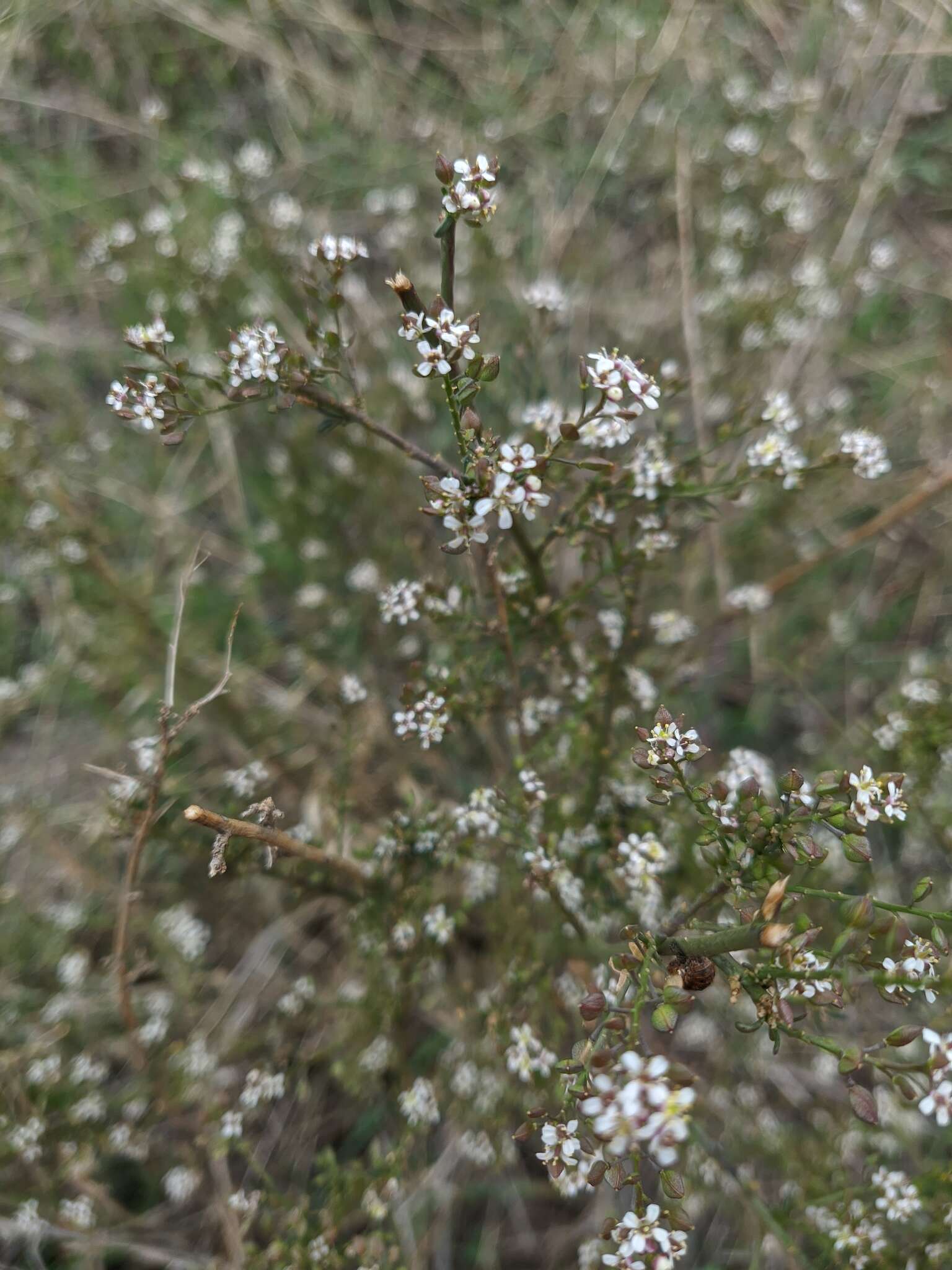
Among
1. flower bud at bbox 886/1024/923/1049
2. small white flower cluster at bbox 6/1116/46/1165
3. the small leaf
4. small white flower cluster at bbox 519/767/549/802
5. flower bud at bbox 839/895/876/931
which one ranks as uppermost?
small white flower cluster at bbox 519/767/549/802

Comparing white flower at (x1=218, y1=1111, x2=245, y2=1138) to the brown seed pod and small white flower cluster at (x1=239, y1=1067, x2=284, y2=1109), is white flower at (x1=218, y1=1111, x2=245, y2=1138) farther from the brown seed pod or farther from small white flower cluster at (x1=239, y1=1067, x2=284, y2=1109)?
the brown seed pod

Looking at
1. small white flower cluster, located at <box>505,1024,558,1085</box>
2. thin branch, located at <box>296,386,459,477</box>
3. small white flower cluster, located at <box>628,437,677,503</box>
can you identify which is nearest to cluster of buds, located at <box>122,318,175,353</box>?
thin branch, located at <box>296,386,459,477</box>

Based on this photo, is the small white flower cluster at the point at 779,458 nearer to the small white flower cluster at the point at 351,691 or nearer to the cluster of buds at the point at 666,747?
the cluster of buds at the point at 666,747

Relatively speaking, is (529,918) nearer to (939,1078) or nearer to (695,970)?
(695,970)

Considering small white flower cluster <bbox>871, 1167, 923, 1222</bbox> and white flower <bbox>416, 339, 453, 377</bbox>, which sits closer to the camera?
white flower <bbox>416, 339, 453, 377</bbox>

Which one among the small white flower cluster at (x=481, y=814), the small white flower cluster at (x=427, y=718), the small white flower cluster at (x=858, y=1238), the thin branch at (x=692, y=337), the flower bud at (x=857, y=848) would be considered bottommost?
the small white flower cluster at (x=858, y=1238)

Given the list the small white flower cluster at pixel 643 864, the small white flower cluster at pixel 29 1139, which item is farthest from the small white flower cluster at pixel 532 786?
the small white flower cluster at pixel 29 1139

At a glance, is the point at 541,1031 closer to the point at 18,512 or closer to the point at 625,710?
the point at 625,710
